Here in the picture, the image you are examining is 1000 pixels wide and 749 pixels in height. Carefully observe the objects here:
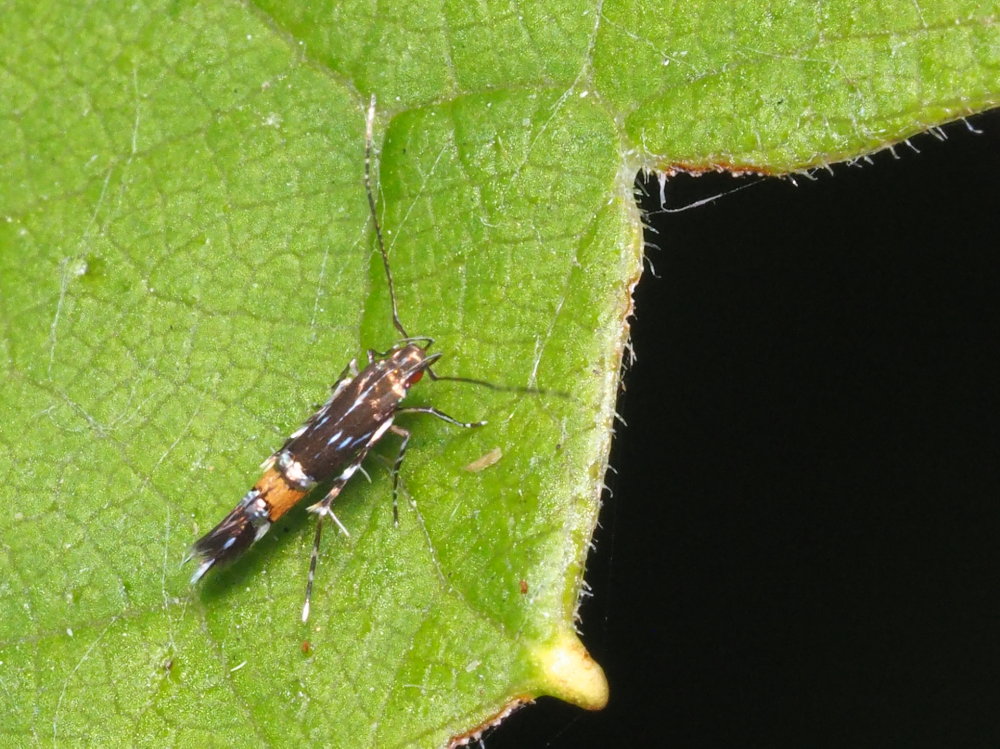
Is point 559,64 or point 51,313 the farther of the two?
point 51,313

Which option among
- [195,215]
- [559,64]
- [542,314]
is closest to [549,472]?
[542,314]

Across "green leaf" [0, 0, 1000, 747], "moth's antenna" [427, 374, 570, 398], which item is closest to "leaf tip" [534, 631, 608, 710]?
"green leaf" [0, 0, 1000, 747]

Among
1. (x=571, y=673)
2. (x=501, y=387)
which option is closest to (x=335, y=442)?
(x=501, y=387)

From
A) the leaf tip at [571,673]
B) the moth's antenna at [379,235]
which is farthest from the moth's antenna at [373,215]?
the leaf tip at [571,673]

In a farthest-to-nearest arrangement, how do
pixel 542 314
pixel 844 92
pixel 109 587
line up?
pixel 109 587, pixel 542 314, pixel 844 92

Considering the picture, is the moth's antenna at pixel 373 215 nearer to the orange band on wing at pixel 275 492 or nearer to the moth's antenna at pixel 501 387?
the moth's antenna at pixel 501 387

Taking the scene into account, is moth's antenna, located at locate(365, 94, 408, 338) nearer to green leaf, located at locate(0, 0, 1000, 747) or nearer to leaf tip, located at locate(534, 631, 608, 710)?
green leaf, located at locate(0, 0, 1000, 747)

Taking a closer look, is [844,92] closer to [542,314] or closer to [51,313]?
[542,314]

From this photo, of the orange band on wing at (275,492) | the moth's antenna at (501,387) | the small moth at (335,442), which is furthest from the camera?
the orange band on wing at (275,492)
